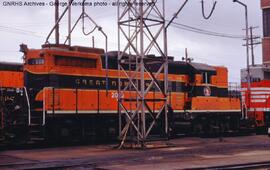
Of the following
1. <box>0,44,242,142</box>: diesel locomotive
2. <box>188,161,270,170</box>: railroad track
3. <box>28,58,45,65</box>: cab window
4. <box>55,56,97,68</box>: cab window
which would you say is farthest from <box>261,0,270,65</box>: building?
<box>188,161,270,170</box>: railroad track

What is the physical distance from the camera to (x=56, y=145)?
67.0 feet

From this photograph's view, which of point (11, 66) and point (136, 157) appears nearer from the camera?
point (136, 157)

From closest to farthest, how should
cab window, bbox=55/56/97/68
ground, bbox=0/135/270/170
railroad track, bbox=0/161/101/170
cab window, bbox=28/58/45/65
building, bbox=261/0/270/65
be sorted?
railroad track, bbox=0/161/101/170, ground, bbox=0/135/270/170, cab window, bbox=28/58/45/65, cab window, bbox=55/56/97/68, building, bbox=261/0/270/65

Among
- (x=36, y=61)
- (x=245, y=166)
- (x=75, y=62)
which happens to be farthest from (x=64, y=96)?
(x=245, y=166)

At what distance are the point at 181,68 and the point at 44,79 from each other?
8681 mm

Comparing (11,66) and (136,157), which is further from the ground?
(11,66)

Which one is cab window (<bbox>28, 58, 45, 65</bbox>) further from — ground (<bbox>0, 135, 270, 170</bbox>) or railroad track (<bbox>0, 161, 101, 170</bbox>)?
railroad track (<bbox>0, 161, 101, 170</bbox>)

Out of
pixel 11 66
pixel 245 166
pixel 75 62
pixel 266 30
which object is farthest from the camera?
pixel 266 30

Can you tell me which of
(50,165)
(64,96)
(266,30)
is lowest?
(50,165)

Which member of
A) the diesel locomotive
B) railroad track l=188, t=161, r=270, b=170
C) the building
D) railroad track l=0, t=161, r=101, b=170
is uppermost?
the building

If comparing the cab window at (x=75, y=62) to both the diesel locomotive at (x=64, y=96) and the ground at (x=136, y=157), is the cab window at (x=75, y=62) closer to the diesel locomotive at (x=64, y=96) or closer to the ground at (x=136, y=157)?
the diesel locomotive at (x=64, y=96)

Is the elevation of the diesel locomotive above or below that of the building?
below

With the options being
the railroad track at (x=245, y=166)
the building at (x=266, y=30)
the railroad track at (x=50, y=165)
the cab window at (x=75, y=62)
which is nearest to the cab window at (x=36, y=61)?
the cab window at (x=75, y=62)

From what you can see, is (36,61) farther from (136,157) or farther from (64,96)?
(136,157)
